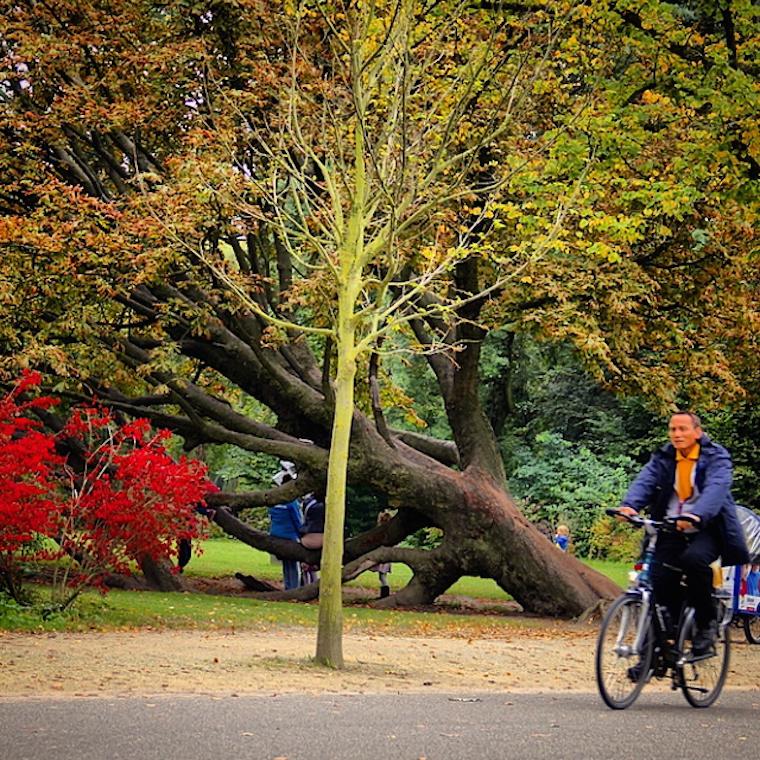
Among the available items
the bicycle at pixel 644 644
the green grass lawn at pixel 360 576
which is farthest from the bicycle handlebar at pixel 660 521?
the green grass lawn at pixel 360 576

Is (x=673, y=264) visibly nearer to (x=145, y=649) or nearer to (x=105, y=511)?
(x=105, y=511)

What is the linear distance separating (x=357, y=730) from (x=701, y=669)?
3022mm

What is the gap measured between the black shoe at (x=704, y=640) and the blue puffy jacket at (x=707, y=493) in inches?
21.2

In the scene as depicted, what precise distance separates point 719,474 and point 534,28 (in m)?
10.6

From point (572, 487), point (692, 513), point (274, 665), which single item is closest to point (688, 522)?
point (692, 513)

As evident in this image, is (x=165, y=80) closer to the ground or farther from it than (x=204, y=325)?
farther from it

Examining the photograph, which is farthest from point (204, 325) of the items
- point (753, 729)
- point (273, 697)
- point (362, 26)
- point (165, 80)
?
point (753, 729)

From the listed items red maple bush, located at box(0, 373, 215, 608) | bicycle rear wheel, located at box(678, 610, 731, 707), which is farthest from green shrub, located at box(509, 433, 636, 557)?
bicycle rear wheel, located at box(678, 610, 731, 707)

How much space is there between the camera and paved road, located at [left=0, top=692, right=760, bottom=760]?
645 centimetres

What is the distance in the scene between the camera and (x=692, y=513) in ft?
28.3

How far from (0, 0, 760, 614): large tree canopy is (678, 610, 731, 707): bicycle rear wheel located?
471 cm

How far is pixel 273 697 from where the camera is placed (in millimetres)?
9266

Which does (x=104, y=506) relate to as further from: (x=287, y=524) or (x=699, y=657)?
(x=287, y=524)

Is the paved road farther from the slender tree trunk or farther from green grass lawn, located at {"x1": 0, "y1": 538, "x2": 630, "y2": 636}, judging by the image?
green grass lawn, located at {"x1": 0, "y1": 538, "x2": 630, "y2": 636}
